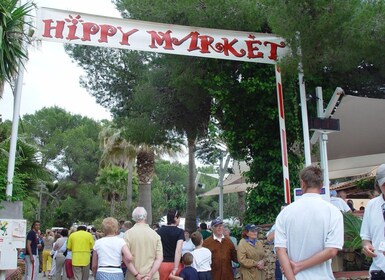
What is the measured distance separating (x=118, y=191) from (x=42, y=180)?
30849 millimetres

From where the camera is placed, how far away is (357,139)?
13.8 metres

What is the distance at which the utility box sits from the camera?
8.04 metres

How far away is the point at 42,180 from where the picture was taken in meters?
11.2

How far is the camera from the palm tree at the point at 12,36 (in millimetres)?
8750

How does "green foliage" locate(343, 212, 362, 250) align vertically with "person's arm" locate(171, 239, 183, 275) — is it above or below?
above

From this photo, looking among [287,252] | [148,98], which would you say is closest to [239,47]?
[148,98]

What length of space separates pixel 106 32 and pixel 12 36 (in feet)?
5.57

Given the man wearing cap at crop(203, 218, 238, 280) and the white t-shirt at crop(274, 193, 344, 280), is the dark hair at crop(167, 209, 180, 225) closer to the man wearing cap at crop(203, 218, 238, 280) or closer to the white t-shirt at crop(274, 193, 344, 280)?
the man wearing cap at crop(203, 218, 238, 280)

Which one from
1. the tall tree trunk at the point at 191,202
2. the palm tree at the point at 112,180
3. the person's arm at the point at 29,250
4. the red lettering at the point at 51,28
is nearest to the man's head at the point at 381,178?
the red lettering at the point at 51,28

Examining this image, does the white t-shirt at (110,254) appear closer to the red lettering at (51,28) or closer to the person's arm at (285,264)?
the person's arm at (285,264)

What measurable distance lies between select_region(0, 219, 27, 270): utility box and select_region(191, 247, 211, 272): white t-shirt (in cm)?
287

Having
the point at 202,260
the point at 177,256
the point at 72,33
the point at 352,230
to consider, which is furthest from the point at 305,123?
the point at 72,33

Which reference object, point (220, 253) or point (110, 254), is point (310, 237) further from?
point (220, 253)

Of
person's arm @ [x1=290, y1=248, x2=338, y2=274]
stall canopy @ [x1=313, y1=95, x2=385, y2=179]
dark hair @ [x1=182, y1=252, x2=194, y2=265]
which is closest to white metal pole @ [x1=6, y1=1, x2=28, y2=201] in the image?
dark hair @ [x1=182, y1=252, x2=194, y2=265]
